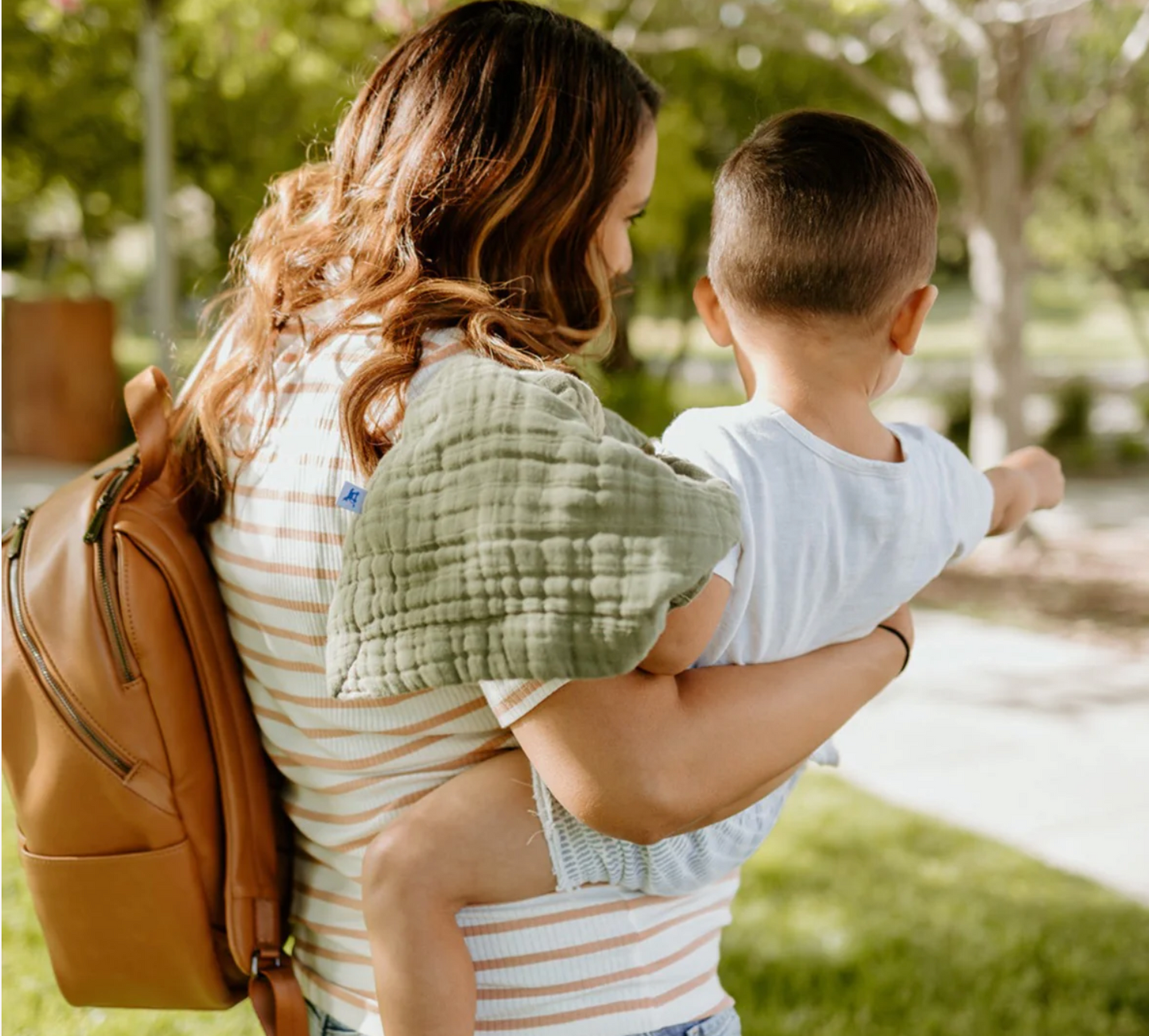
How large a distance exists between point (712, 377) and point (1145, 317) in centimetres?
1422

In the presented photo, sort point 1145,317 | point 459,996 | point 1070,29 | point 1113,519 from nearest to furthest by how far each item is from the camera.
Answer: point 459,996, point 1070,29, point 1113,519, point 1145,317

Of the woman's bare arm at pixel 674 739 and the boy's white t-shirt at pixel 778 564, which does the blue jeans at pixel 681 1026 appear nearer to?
the boy's white t-shirt at pixel 778 564

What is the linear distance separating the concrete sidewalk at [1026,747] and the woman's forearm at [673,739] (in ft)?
11.1

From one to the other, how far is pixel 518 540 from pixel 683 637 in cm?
21

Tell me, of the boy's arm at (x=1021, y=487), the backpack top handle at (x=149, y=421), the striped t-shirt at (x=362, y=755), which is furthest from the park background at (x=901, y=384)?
the boy's arm at (x=1021, y=487)

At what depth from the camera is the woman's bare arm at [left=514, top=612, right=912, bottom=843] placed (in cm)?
115

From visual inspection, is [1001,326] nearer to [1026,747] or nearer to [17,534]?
[1026,747]

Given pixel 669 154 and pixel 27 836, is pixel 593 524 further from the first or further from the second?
pixel 669 154

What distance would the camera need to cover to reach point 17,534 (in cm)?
148

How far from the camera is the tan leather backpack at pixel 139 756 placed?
1358 mm

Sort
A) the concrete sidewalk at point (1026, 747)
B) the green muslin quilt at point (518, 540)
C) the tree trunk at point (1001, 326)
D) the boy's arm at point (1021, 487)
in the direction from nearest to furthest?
the green muslin quilt at point (518, 540) < the boy's arm at point (1021, 487) < the concrete sidewalk at point (1026, 747) < the tree trunk at point (1001, 326)

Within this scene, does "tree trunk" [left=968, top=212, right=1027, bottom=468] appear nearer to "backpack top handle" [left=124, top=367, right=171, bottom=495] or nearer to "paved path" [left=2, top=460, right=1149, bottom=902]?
"paved path" [left=2, top=460, right=1149, bottom=902]

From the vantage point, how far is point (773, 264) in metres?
1.50

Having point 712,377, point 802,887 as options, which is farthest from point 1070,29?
point 712,377
